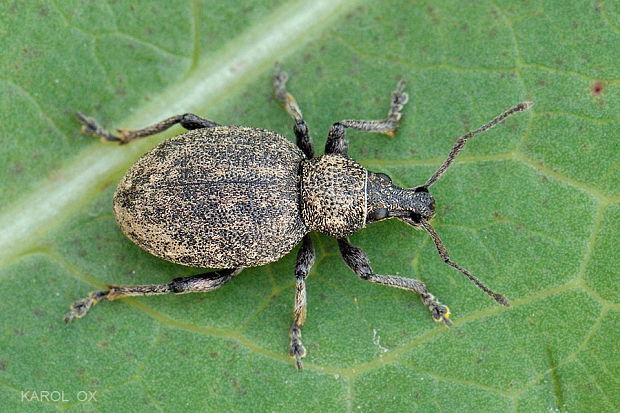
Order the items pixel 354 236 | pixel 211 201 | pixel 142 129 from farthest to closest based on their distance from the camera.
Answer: pixel 354 236, pixel 142 129, pixel 211 201

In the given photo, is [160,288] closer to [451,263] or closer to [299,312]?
[299,312]

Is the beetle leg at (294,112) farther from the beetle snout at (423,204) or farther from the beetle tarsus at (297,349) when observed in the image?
the beetle tarsus at (297,349)

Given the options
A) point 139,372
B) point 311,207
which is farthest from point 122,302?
point 311,207

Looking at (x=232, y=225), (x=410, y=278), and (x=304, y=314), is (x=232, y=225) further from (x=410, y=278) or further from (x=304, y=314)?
(x=410, y=278)

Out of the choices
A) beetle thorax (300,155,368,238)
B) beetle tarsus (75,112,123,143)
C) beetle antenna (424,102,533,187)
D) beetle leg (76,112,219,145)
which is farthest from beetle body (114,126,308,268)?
beetle antenna (424,102,533,187)

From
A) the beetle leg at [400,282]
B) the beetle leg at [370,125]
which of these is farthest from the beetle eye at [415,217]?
the beetle leg at [370,125]

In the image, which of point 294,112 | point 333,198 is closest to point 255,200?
point 333,198
